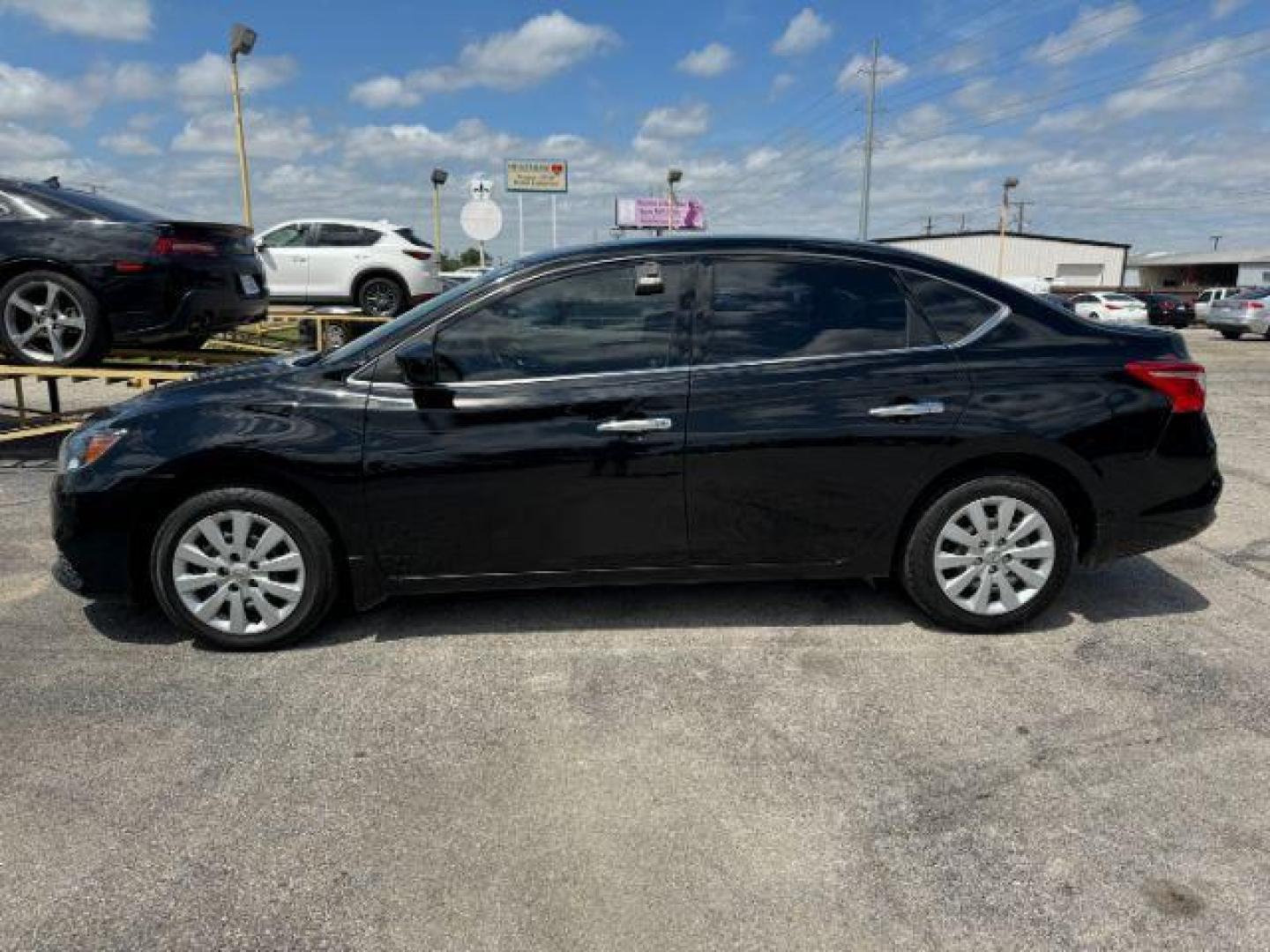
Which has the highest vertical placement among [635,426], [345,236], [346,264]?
[345,236]

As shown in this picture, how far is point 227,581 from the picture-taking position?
341 cm

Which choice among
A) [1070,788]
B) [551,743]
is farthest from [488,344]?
[1070,788]

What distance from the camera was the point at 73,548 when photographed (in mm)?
3408

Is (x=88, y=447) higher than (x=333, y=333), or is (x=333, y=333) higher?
(x=333, y=333)

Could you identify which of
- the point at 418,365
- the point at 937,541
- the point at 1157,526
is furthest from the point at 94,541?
the point at 1157,526

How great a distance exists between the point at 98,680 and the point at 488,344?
1988 millimetres

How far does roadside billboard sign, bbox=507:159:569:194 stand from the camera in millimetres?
37875

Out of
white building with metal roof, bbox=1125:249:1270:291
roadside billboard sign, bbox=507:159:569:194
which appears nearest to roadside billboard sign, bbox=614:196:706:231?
roadside billboard sign, bbox=507:159:569:194

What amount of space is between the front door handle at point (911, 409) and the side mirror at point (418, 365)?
5.74ft

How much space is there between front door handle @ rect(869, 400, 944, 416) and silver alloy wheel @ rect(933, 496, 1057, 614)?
441 millimetres

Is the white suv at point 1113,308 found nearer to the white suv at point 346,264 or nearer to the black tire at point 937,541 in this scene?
the white suv at point 346,264

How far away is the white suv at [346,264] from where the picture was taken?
12062 mm

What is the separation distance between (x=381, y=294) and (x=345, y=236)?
3.08ft

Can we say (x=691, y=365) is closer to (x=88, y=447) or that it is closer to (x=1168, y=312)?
(x=88, y=447)
